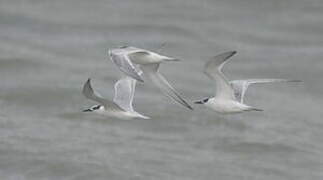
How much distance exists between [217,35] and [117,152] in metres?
5.40

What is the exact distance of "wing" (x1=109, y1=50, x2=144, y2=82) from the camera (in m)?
10.8

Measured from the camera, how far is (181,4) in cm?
2142

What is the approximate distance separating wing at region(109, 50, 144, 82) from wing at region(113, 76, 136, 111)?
79cm

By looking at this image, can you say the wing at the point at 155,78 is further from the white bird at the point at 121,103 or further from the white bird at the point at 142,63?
the white bird at the point at 121,103

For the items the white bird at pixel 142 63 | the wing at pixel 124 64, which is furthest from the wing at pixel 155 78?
the wing at pixel 124 64

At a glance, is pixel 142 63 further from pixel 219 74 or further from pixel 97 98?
pixel 219 74

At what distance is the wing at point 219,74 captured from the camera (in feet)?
38.5

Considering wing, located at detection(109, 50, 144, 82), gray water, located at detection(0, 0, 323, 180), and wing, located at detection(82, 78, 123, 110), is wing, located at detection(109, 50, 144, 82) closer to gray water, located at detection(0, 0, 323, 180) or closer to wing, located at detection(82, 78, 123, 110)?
wing, located at detection(82, 78, 123, 110)

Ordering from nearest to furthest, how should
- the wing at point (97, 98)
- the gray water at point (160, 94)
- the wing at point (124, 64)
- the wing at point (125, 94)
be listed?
the wing at point (124, 64), the wing at point (97, 98), the wing at point (125, 94), the gray water at point (160, 94)

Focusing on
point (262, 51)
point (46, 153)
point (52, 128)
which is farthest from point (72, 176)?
point (262, 51)

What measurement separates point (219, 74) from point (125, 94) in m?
0.90

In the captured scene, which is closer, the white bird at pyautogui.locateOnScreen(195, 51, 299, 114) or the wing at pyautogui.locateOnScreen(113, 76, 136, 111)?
the white bird at pyautogui.locateOnScreen(195, 51, 299, 114)

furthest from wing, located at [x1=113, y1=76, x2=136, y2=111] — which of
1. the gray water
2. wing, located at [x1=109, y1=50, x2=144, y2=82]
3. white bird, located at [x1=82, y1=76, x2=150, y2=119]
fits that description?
the gray water

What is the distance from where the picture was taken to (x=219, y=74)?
11992mm
